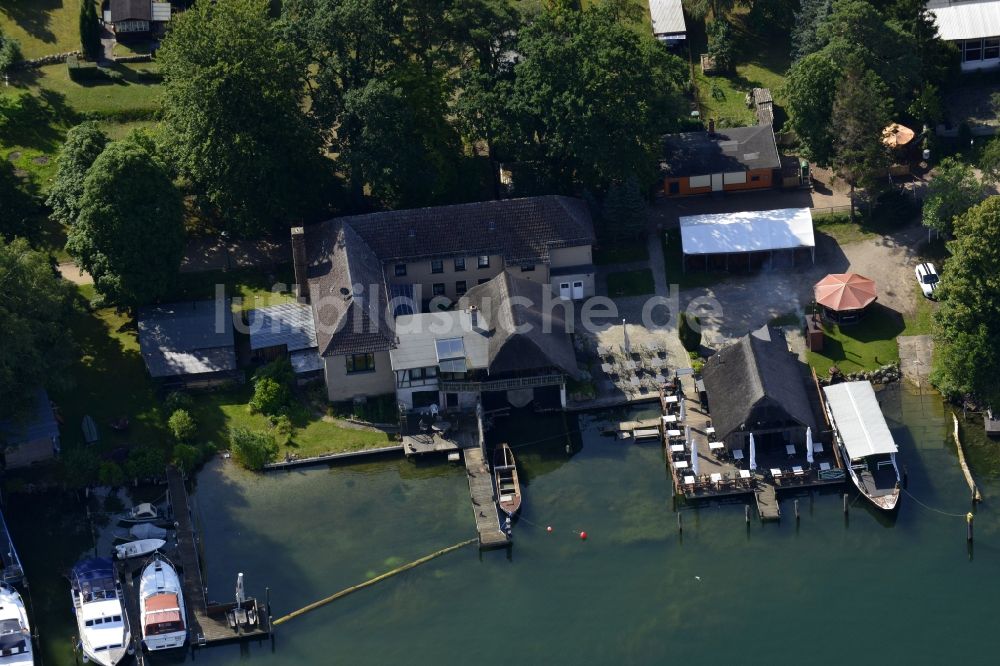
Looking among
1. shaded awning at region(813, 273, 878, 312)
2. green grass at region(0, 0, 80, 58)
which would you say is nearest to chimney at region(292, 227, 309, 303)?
green grass at region(0, 0, 80, 58)

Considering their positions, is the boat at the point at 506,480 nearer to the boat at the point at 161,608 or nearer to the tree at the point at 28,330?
the boat at the point at 161,608

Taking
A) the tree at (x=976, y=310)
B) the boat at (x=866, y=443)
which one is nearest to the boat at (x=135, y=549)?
the boat at (x=866, y=443)

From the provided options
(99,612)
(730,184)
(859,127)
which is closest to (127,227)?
(99,612)

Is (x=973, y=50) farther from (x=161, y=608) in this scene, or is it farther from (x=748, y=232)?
(x=161, y=608)

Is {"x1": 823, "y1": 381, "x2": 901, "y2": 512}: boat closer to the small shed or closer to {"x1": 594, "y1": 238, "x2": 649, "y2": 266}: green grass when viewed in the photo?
{"x1": 594, "y1": 238, "x2": 649, "y2": 266}: green grass

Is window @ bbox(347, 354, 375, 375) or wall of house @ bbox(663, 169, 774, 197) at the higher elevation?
wall of house @ bbox(663, 169, 774, 197)

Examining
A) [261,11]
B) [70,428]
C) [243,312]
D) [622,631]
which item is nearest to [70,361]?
[70,428]

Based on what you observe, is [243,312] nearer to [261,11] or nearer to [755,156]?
[261,11]
